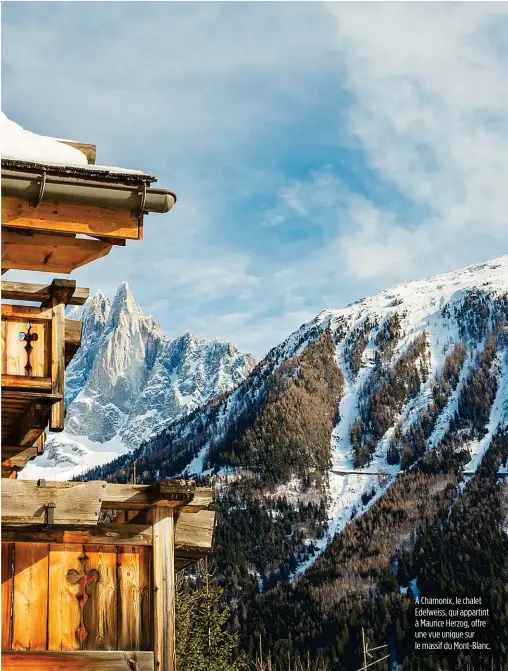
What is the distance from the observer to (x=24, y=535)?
9984mm

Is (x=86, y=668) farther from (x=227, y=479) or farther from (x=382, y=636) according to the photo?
(x=227, y=479)

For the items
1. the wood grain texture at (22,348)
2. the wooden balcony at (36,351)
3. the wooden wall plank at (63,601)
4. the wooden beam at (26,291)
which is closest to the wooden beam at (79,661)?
the wooden wall plank at (63,601)

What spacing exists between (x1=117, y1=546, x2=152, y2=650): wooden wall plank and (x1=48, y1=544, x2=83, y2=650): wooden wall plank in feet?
1.36

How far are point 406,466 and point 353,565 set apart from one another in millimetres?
43537

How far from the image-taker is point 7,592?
32.1ft

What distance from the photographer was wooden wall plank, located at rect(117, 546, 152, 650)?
33.3 feet

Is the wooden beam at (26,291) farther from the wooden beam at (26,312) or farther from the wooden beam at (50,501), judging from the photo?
the wooden beam at (50,501)

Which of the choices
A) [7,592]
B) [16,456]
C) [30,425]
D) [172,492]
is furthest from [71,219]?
[16,456]

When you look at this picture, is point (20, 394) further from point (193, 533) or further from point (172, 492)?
point (193, 533)

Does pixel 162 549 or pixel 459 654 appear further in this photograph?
pixel 459 654

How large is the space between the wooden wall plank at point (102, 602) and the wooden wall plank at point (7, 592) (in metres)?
0.69

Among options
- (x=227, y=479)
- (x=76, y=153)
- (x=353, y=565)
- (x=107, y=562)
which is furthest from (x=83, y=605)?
(x=227, y=479)

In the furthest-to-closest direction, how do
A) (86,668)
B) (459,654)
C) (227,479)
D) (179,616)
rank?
1. (227,479)
2. (459,654)
3. (179,616)
4. (86,668)

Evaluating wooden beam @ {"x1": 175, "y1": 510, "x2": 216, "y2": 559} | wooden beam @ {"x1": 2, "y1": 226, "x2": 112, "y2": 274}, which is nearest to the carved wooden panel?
wooden beam @ {"x1": 2, "y1": 226, "x2": 112, "y2": 274}
